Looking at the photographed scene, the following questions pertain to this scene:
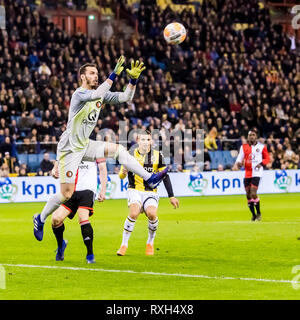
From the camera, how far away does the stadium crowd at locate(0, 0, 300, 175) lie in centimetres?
2962

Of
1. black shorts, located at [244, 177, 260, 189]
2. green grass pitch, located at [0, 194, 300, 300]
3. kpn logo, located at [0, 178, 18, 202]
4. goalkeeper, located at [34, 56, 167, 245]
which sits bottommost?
green grass pitch, located at [0, 194, 300, 300]

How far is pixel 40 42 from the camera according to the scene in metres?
33.2

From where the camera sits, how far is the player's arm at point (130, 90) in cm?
1143

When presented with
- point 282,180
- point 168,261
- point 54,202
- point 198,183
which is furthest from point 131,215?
point 282,180

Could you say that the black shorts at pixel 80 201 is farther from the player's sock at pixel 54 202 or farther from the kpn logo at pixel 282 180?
the kpn logo at pixel 282 180

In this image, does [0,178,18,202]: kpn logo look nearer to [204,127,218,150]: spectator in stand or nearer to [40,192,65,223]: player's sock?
[204,127,218,150]: spectator in stand

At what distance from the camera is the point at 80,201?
12.2 meters

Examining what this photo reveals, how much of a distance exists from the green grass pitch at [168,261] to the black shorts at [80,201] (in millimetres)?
852

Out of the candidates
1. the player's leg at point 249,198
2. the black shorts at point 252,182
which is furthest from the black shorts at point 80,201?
the black shorts at point 252,182

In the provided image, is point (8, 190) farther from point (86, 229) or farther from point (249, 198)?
point (86, 229)

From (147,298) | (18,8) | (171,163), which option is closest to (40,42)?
(18,8)

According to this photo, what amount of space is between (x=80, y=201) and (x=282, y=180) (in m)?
21.0

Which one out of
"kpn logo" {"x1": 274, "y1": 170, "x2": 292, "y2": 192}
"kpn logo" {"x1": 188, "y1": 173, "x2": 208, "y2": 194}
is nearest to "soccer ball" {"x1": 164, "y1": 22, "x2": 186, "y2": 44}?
"kpn logo" {"x1": 188, "y1": 173, "x2": 208, "y2": 194}

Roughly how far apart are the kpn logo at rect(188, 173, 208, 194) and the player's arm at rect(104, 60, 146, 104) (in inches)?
733
